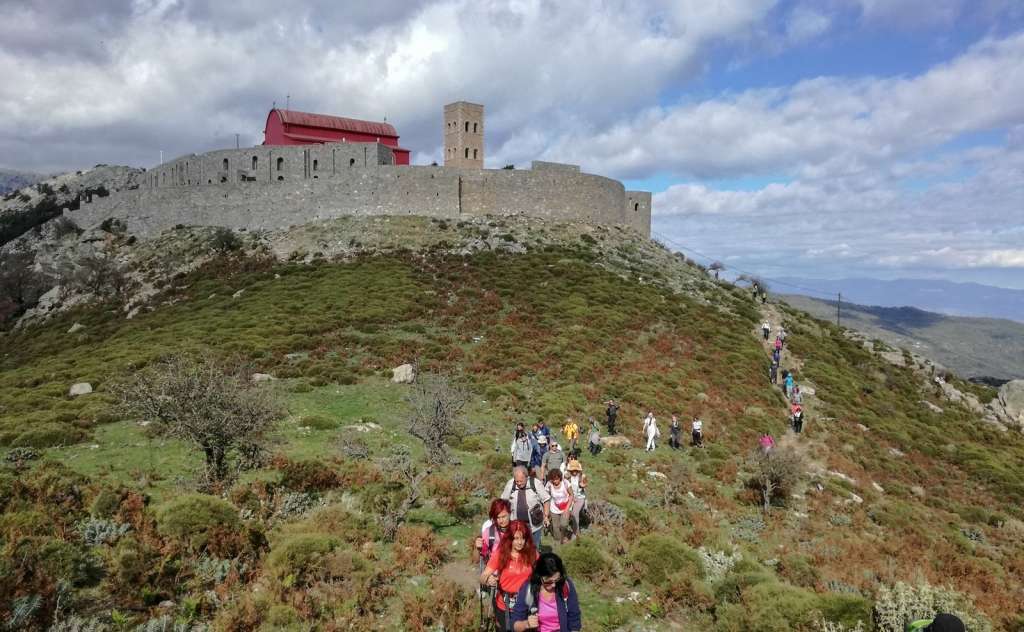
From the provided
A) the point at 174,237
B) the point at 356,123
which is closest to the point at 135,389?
the point at 174,237

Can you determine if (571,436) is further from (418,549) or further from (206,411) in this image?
(206,411)

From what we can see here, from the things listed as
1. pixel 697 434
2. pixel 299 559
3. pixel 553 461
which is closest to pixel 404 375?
pixel 553 461

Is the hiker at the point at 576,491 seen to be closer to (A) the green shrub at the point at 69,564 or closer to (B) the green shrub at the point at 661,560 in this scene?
(B) the green shrub at the point at 661,560

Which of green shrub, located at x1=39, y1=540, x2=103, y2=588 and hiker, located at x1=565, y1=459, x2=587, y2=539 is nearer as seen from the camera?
green shrub, located at x1=39, y1=540, x2=103, y2=588

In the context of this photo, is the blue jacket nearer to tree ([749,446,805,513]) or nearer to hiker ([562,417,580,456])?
hiker ([562,417,580,456])

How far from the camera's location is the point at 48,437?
59.7 feet

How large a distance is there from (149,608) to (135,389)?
272 inches

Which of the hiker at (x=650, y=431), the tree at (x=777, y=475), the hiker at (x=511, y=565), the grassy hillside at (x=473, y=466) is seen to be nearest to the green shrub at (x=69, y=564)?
the grassy hillside at (x=473, y=466)

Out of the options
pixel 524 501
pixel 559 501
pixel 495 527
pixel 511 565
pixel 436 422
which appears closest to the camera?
pixel 511 565

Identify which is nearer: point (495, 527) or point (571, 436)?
point (495, 527)

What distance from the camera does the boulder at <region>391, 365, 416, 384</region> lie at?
25828mm

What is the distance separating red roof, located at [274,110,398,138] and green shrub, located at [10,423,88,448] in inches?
2045

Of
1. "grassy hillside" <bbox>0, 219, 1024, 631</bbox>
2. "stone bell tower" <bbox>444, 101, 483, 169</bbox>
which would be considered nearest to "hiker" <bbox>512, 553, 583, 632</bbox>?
"grassy hillside" <bbox>0, 219, 1024, 631</bbox>

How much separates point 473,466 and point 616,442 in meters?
6.94
